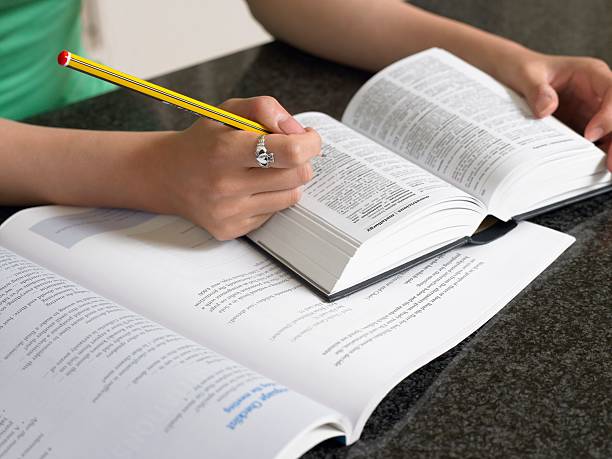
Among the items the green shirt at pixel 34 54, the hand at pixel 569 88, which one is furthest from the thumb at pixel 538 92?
the green shirt at pixel 34 54

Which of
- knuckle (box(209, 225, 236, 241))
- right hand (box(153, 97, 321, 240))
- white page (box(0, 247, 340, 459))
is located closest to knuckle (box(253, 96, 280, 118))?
right hand (box(153, 97, 321, 240))

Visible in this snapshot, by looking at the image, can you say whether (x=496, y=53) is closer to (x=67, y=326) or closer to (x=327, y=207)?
(x=327, y=207)

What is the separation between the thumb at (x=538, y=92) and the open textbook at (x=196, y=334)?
16 centimetres

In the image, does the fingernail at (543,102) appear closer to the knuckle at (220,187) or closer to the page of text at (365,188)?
the page of text at (365,188)

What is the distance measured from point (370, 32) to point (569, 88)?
274 millimetres

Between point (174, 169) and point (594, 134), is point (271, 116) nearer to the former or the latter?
point (174, 169)

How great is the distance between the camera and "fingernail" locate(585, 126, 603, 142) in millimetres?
836

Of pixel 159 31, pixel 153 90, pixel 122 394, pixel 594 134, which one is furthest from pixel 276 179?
pixel 159 31

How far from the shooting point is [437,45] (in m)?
1.03

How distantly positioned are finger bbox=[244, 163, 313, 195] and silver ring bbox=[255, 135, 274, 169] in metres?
0.02

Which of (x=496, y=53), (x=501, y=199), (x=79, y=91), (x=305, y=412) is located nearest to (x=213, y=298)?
(x=305, y=412)

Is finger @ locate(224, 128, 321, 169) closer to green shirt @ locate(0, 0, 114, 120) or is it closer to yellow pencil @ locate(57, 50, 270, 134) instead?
yellow pencil @ locate(57, 50, 270, 134)

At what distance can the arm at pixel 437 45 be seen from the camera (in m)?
0.88

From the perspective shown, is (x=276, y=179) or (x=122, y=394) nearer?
(x=122, y=394)
